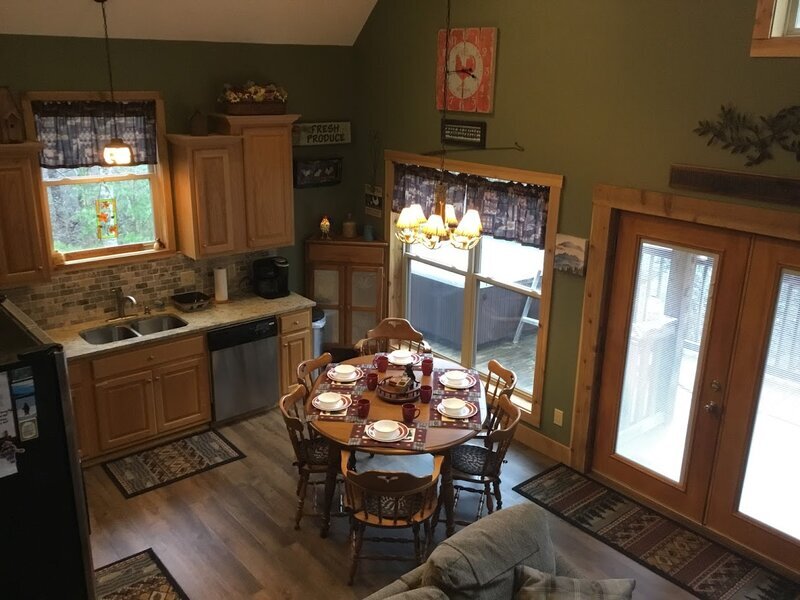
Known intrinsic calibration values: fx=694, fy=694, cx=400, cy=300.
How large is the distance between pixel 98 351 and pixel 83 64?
207 centimetres

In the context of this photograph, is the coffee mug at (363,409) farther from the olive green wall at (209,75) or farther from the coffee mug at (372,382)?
the olive green wall at (209,75)

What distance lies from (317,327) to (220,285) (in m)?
0.99

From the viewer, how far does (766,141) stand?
3727mm

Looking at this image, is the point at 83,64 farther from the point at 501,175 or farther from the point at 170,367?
the point at 501,175

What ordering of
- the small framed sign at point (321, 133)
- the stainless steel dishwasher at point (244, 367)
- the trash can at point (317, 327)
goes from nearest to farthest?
the stainless steel dishwasher at point (244, 367)
the small framed sign at point (321, 133)
the trash can at point (317, 327)

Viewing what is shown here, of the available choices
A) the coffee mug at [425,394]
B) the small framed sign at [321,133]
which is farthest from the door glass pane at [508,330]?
the small framed sign at [321,133]

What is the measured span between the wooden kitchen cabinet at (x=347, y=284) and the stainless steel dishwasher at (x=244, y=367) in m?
0.89

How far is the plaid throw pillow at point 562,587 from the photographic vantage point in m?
2.84

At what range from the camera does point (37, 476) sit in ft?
9.82

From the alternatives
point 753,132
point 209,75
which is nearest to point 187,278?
point 209,75

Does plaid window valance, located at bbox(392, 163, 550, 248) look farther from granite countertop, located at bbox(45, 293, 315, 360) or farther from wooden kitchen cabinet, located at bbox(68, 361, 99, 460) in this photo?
wooden kitchen cabinet, located at bbox(68, 361, 99, 460)

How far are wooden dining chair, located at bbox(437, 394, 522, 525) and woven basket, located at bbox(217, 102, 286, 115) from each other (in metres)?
3.03

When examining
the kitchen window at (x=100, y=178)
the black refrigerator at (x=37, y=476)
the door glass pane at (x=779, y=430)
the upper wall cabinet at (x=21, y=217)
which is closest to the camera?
the black refrigerator at (x=37, y=476)

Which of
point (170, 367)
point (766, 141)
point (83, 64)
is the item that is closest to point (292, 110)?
point (83, 64)
